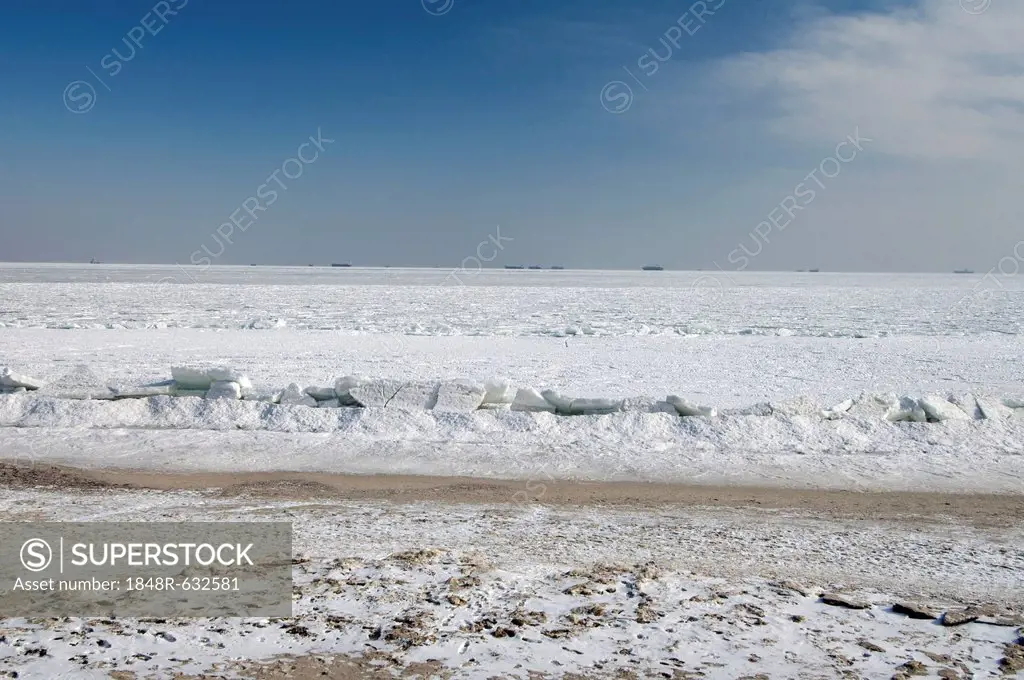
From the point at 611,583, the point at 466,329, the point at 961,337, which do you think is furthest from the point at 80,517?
the point at 961,337

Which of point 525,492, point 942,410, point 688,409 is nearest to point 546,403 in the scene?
point 688,409

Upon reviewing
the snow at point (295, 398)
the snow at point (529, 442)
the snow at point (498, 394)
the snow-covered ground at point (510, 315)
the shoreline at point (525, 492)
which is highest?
the snow-covered ground at point (510, 315)

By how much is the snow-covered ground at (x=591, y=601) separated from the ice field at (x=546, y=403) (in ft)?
4.70

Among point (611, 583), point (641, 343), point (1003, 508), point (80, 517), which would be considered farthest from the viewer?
point (641, 343)

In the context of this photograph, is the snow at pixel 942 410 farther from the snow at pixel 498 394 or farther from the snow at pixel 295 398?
the snow at pixel 295 398

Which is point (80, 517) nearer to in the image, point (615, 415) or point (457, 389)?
point (457, 389)

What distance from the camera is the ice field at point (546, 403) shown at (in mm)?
6629

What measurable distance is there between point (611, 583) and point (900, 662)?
1254 mm

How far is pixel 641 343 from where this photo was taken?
15695 mm

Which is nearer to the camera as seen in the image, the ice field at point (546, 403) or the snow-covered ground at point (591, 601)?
the snow-covered ground at point (591, 601)

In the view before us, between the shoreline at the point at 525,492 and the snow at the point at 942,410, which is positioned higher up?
the snow at the point at 942,410

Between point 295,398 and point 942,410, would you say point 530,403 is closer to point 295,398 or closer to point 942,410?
point 295,398

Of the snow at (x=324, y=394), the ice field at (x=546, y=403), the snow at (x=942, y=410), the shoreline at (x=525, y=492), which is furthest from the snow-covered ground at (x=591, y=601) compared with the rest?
the snow at (x=324, y=394)

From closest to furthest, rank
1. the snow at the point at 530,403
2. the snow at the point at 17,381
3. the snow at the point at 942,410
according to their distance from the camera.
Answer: the snow at the point at 942,410 → the snow at the point at 530,403 → the snow at the point at 17,381
